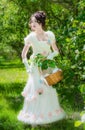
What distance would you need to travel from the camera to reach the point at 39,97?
7.98 meters

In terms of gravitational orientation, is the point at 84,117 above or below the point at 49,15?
above

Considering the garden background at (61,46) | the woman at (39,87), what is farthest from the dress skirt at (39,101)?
the garden background at (61,46)

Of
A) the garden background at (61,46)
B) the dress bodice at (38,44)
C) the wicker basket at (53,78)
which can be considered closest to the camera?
the garden background at (61,46)

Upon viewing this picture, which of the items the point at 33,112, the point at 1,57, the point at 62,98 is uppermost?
the point at 33,112

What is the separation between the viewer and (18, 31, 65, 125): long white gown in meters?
7.88

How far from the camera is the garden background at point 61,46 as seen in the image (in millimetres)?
7163

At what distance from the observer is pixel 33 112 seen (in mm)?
7977

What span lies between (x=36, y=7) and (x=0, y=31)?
19.0 ft

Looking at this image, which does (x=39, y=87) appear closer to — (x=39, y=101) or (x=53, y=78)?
(x=39, y=101)

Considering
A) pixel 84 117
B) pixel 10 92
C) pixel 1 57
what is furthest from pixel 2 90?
pixel 1 57

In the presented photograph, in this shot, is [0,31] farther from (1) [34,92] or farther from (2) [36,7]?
(1) [34,92]

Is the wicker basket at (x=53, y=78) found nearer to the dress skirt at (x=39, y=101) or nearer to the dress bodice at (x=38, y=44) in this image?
the dress skirt at (x=39, y=101)

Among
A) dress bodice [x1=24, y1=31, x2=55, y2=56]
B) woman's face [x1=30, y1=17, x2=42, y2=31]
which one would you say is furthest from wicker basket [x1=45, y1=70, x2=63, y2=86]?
woman's face [x1=30, y1=17, x2=42, y2=31]

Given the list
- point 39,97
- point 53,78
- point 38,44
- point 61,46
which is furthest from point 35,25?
point 61,46
